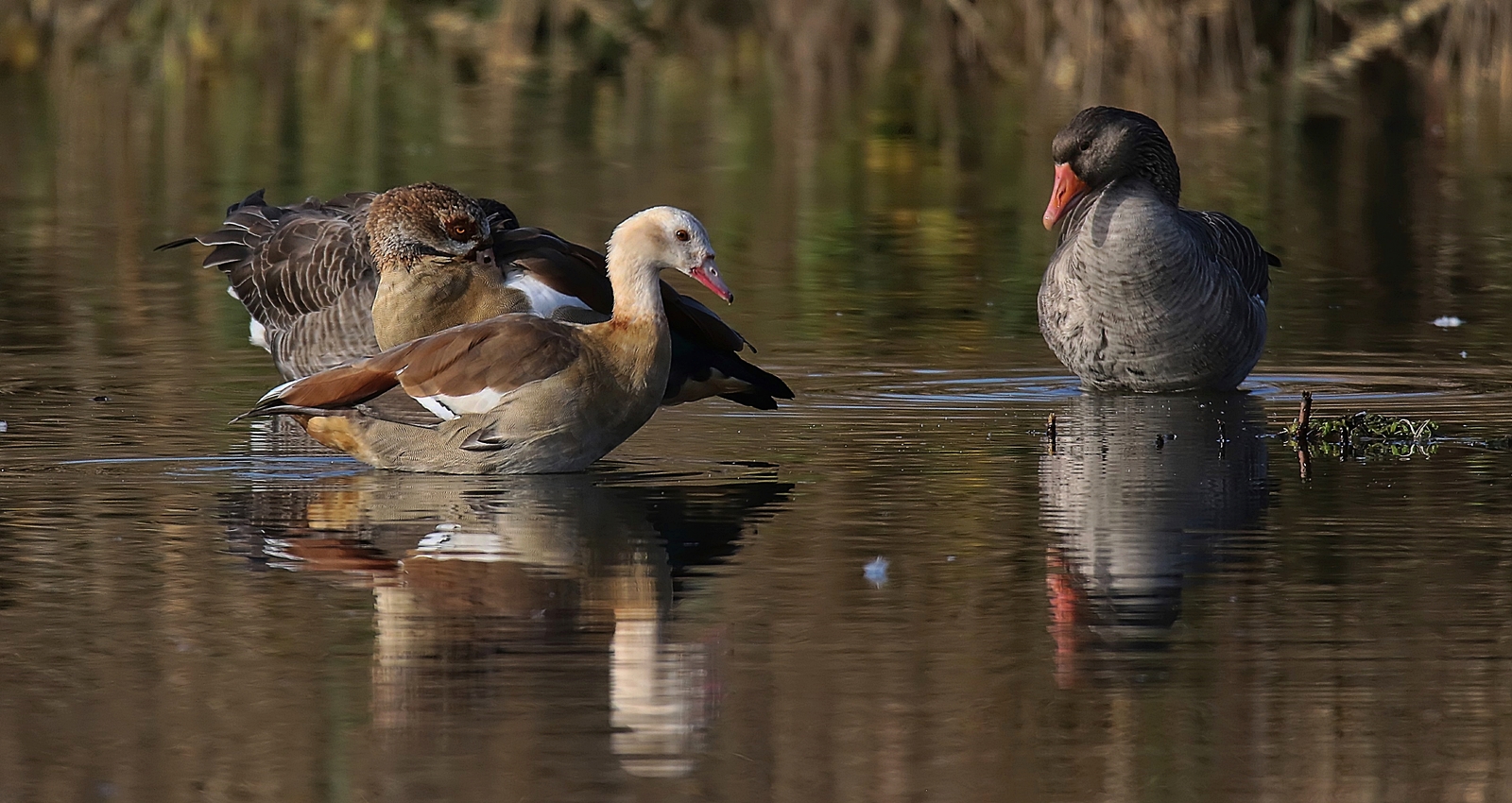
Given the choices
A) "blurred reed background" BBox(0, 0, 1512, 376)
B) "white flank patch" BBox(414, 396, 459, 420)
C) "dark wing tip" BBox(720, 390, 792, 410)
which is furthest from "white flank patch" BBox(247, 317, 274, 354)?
"white flank patch" BBox(414, 396, 459, 420)

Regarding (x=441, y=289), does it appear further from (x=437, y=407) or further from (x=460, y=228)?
(x=437, y=407)

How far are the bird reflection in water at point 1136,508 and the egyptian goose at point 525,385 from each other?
1445mm

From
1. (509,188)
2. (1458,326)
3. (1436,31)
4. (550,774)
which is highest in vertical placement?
(1436,31)

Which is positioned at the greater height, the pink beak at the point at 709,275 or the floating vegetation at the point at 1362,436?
the pink beak at the point at 709,275

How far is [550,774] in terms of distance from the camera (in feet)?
16.7

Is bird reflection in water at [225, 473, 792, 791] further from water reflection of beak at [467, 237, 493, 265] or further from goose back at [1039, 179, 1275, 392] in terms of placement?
goose back at [1039, 179, 1275, 392]

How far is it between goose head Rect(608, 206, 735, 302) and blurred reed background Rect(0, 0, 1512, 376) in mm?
3247

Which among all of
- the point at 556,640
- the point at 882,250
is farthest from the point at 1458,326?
the point at 556,640

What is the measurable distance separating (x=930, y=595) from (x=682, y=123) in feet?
58.8

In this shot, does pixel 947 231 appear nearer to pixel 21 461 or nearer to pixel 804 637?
pixel 21 461

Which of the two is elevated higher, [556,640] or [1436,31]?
[1436,31]

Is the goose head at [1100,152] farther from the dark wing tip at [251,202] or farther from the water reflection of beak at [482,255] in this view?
the dark wing tip at [251,202]

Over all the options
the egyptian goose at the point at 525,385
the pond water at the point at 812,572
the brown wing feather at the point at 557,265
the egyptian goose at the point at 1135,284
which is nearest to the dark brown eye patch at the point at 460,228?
the brown wing feather at the point at 557,265

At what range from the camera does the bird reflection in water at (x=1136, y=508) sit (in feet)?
20.4
